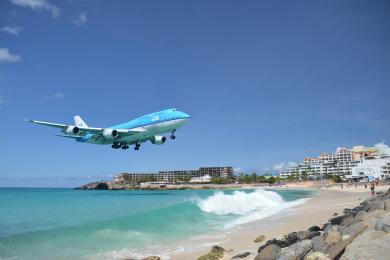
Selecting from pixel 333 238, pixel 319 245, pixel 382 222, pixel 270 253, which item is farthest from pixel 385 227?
pixel 270 253

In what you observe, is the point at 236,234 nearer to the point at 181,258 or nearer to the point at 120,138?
the point at 181,258

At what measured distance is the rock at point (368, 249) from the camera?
847 cm

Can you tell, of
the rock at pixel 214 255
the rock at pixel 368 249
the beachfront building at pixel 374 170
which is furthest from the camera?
the beachfront building at pixel 374 170

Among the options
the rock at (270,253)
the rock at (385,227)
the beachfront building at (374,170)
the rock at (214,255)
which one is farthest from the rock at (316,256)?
the beachfront building at (374,170)

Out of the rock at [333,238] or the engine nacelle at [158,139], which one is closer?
the rock at [333,238]

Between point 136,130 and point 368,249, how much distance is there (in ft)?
96.8

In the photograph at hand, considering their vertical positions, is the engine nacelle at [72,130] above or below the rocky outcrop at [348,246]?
above

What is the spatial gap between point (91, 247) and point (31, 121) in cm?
1532

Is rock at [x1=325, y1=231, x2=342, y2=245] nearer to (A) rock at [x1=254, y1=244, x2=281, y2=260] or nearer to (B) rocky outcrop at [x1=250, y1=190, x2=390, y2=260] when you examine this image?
(B) rocky outcrop at [x1=250, y1=190, x2=390, y2=260]

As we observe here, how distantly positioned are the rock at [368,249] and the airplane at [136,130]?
26212 millimetres

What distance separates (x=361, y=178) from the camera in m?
154

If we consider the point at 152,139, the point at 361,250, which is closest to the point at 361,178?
the point at 152,139

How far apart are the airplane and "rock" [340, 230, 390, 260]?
2621 cm

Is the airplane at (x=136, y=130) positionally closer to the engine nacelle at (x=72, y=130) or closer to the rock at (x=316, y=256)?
the engine nacelle at (x=72, y=130)
